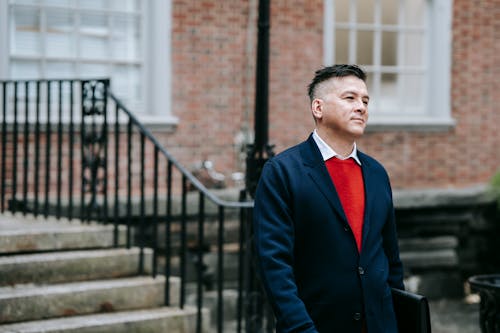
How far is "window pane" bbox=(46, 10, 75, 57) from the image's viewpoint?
26.2ft

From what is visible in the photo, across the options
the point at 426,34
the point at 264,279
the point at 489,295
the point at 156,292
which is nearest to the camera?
the point at 264,279

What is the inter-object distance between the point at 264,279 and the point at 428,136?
23.0 ft

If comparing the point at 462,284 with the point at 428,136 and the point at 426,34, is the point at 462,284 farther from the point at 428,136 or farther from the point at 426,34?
the point at 426,34

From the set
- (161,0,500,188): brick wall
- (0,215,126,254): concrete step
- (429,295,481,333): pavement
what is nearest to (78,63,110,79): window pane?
(161,0,500,188): brick wall

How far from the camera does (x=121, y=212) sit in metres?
7.54

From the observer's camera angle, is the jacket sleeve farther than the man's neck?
No

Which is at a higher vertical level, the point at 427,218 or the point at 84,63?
the point at 84,63

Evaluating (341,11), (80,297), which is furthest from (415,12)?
(80,297)

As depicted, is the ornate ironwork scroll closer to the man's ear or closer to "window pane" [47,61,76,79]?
"window pane" [47,61,76,79]

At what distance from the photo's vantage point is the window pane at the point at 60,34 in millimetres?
7996

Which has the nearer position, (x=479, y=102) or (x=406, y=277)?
(x=406, y=277)

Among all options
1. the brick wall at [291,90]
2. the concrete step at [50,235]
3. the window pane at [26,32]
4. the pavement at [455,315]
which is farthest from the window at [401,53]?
the concrete step at [50,235]

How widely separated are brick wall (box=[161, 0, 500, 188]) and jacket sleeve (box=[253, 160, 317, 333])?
529 centimetres

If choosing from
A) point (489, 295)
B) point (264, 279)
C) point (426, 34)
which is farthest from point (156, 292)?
point (426, 34)
